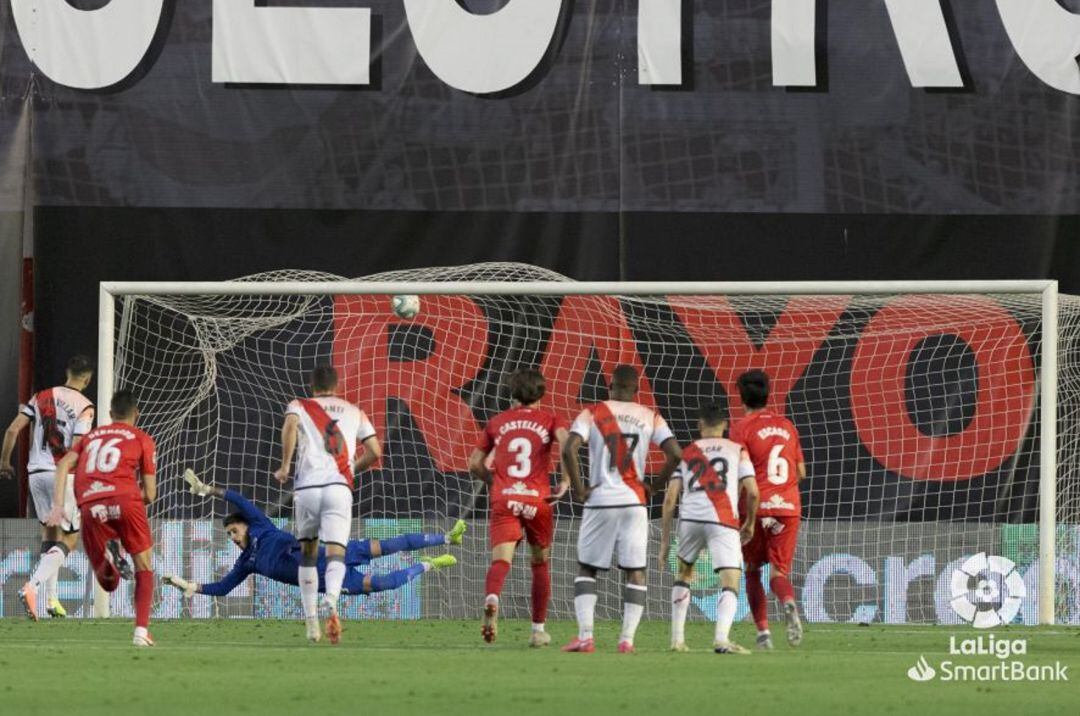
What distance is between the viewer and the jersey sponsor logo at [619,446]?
10.4m

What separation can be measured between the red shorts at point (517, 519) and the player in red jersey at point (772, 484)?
119 cm

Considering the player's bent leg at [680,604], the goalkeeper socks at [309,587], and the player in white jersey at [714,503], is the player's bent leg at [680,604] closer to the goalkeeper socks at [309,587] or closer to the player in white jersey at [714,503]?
the player in white jersey at [714,503]

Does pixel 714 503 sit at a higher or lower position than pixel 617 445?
lower

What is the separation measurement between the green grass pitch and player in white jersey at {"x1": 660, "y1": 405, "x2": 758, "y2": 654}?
36cm

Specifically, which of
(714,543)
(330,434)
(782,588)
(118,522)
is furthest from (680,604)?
(118,522)

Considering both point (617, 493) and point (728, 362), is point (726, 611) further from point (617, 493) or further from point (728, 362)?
point (728, 362)

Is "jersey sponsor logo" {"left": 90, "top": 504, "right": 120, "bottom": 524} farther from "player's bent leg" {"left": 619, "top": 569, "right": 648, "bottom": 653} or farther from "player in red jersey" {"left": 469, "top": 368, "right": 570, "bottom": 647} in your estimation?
"player's bent leg" {"left": 619, "top": 569, "right": 648, "bottom": 653}

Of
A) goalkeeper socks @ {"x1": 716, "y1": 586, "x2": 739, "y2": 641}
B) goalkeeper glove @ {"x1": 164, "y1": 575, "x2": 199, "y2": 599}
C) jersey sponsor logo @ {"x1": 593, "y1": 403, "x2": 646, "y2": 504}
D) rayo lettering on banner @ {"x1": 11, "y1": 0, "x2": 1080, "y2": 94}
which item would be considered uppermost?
rayo lettering on banner @ {"x1": 11, "y1": 0, "x2": 1080, "y2": 94}

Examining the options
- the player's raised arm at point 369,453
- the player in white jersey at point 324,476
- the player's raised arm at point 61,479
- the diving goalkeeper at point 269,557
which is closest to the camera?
the player in white jersey at point 324,476

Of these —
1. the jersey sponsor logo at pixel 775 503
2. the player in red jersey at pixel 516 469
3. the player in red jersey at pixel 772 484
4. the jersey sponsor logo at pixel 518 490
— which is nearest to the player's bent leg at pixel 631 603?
the player in red jersey at pixel 516 469

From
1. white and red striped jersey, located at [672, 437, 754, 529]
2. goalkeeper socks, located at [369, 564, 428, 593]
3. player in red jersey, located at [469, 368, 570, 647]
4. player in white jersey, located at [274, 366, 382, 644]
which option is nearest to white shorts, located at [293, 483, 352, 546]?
player in white jersey, located at [274, 366, 382, 644]

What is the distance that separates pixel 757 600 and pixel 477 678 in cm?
294

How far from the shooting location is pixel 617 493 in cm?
1039

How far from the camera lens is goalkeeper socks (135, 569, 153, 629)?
35.6 ft
